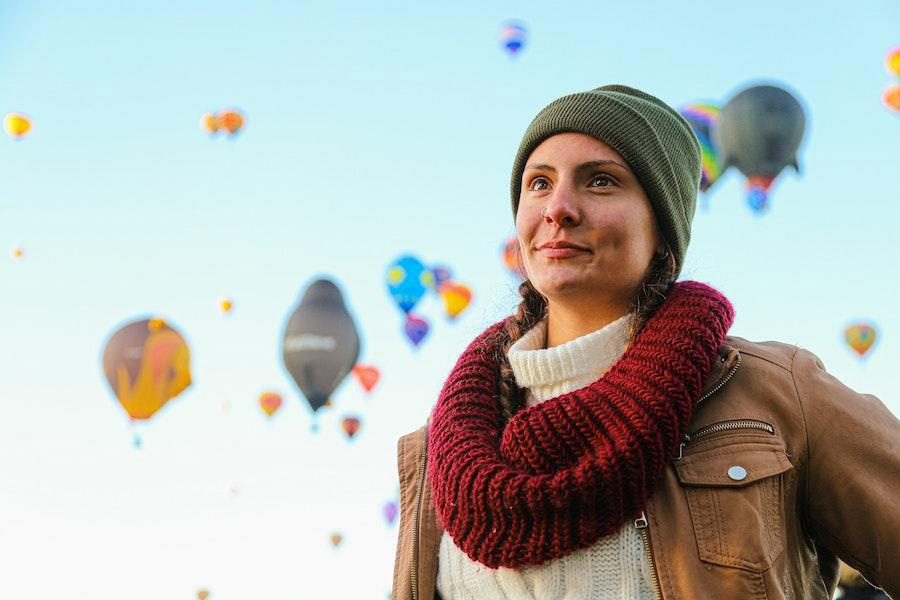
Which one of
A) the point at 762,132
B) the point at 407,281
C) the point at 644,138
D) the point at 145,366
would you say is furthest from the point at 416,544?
the point at 407,281

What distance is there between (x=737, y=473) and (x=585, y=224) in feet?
2.13

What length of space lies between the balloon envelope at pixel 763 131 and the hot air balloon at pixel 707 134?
438 millimetres

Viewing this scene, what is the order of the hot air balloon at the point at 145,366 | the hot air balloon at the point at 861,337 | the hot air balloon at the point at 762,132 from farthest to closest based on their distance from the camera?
the hot air balloon at the point at 861,337
the hot air balloon at the point at 145,366
the hot air balloon at the point at 762,132

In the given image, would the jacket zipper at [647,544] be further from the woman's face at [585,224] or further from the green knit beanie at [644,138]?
the green knit beanie at [644,138]

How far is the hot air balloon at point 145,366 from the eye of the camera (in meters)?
15.8

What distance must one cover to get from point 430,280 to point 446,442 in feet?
59.1

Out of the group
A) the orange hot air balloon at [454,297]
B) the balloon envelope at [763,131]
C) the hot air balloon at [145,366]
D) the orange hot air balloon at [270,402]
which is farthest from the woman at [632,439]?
the orange hot air balloon at [270,402]

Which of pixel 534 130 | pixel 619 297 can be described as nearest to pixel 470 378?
pixel 619 297

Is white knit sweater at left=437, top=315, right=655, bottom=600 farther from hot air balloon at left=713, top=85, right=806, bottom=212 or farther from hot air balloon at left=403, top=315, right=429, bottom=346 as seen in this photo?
hot air balloon at left=403, top=315, right=429, bottom=346

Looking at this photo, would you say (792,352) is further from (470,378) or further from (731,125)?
(731,125)

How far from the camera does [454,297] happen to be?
72.3 ft

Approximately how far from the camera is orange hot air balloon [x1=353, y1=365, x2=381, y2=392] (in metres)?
22.1

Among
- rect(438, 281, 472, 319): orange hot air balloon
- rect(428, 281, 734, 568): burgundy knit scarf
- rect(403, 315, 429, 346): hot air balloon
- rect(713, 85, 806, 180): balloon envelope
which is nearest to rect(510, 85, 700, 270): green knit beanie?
rect(428, 281, 734, 568): burgundy knit scarf

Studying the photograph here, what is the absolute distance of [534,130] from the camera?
270 cm
